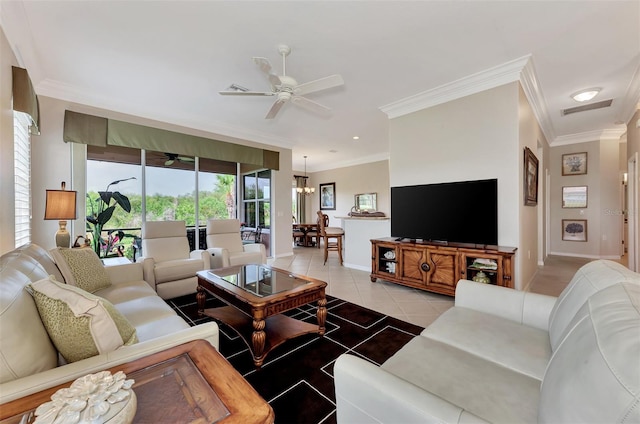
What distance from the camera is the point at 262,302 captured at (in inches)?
76.1

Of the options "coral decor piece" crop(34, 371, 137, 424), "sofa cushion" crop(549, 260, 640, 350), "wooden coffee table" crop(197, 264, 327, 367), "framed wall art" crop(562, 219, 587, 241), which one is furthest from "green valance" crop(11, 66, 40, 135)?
"framed wall art" crop(562, 219, 587, 241)

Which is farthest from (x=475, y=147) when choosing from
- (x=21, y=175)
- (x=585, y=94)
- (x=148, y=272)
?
(x=21, y=175)

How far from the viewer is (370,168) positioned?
8.10 m

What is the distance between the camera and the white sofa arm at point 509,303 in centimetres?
154

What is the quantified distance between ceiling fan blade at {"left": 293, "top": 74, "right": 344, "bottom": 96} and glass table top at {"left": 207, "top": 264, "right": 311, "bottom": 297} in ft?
6.08

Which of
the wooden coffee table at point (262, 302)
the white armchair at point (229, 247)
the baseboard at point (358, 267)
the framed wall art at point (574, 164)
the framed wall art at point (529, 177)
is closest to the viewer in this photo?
the wooden coffee table at point (262, 302)

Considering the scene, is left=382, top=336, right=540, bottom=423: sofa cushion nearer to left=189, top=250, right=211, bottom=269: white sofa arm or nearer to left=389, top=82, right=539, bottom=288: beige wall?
left=389, top=82, right=539, bottom=288: beige wall

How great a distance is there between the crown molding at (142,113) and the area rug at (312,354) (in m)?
3.14

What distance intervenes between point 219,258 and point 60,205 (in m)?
1.78

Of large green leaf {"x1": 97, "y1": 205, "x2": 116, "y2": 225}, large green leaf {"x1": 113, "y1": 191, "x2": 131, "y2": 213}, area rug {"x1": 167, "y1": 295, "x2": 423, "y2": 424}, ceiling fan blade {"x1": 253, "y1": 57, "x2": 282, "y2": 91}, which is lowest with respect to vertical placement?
area rug {"x1": 167, "y1": 295, "x2": 423, "y2": 424}

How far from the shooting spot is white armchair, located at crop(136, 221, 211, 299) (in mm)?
3037

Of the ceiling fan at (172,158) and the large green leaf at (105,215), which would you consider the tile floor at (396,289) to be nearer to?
the ceiling fan at (172,158)

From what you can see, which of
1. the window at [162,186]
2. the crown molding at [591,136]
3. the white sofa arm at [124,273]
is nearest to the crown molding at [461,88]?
the window at [162,186]

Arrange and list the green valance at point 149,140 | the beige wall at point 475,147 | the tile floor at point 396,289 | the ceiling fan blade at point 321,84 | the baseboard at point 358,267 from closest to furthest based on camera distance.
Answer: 1. the ceiling fan blade at point 321,84
2. the tile floor at point 396,289
3. the beige wall at point 475,147
4. the green valance at point 149,140
5. the baseboard at point 358,267
